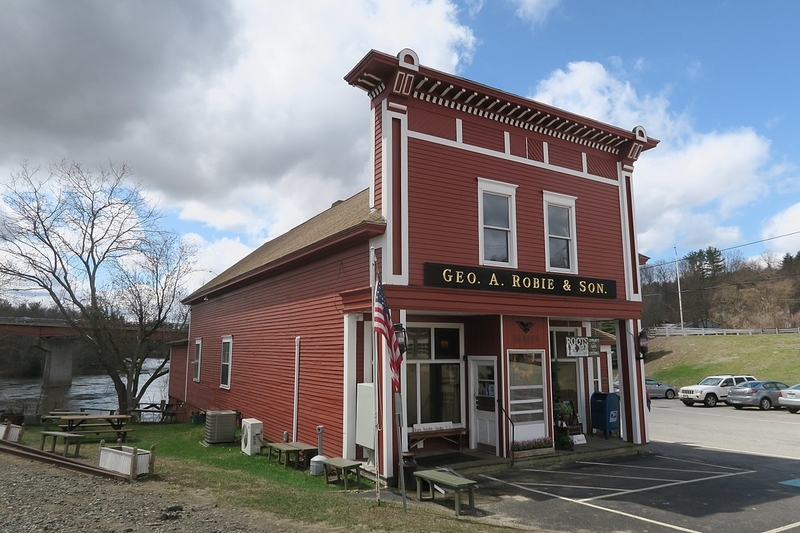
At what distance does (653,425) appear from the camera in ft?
65.7

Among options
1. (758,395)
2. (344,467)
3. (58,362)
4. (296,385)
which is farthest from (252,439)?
(58,362)

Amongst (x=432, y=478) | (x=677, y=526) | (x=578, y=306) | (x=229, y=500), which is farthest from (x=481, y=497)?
(x=578, y=306)

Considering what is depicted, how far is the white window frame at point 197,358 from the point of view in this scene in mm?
22922

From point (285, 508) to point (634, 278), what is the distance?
10.9 meters

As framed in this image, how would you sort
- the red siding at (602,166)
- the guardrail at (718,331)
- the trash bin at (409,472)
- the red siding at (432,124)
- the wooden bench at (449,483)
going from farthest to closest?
1. the guardrail at (718,331)
2. the red siding at (602,166)
3. the red siding at (432,124)
4. the trash bin at (409,472)
5. the wooden bench at (449,483)

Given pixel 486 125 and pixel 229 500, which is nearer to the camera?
pixel 229 500

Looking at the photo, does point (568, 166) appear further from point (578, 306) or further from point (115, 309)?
point (115, 309)

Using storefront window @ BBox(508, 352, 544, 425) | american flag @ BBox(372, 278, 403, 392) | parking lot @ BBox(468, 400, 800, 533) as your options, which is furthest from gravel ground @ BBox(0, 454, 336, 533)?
storefront window @ BBox(508, 352, 544, 425)

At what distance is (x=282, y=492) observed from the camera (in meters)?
8.65

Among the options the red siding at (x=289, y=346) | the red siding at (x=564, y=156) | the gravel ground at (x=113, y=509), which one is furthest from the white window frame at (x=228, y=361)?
the red siding at (x=564, y=156)

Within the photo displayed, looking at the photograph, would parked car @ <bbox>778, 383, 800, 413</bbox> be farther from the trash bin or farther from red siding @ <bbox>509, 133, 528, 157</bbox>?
the trash bin

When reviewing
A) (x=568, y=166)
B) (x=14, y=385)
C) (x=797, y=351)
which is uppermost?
(x=568, y=166)

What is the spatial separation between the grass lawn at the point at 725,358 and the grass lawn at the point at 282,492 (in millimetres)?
35584

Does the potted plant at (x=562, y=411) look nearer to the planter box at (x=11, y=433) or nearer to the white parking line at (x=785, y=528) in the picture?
the white parking line at (x=785, y=528)
